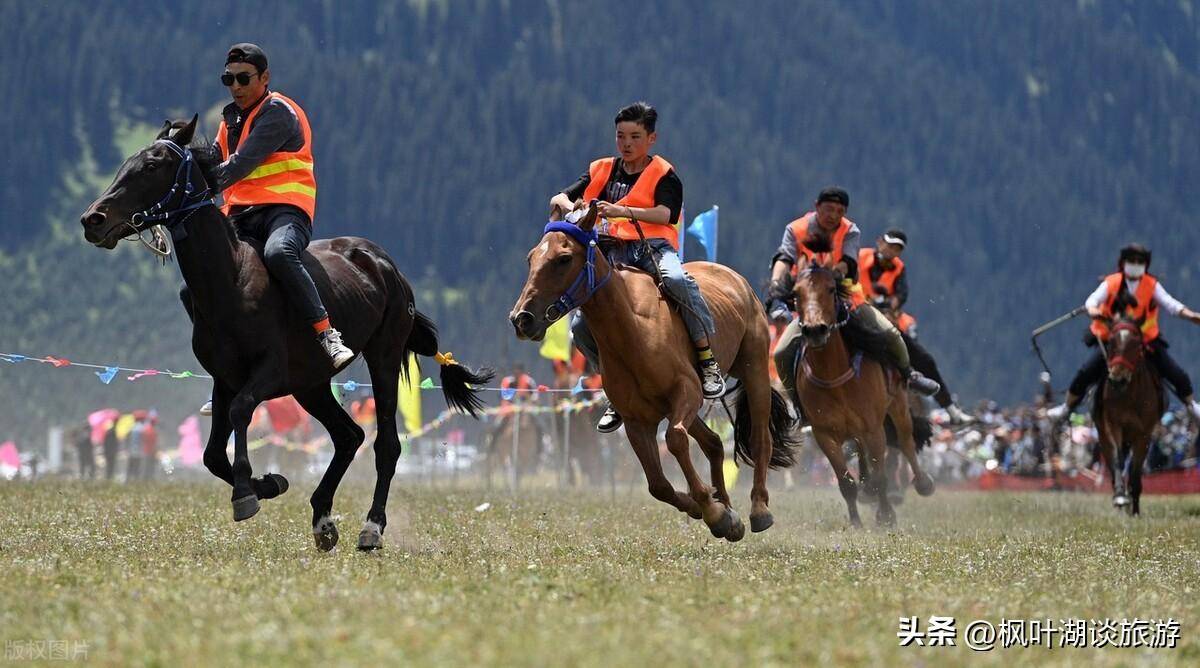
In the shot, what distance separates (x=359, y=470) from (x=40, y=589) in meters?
28.1

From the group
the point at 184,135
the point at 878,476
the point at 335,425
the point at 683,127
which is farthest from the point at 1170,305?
the point at 683,127

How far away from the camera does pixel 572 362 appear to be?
31125 mm

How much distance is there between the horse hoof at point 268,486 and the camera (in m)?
10.7

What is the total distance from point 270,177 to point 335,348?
4.36 ft

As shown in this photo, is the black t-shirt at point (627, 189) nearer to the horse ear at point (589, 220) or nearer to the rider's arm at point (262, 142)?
the horse ear at point (589, 220)

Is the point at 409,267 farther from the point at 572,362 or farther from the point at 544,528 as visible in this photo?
the point at 544,528

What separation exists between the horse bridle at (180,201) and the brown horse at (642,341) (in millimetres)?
2040

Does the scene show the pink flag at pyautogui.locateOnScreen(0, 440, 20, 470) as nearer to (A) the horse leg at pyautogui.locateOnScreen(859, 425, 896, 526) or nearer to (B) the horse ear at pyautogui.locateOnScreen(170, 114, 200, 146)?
(A) the horse leg at pyautogui.locateOnScreen(859, 425, 896, 526)

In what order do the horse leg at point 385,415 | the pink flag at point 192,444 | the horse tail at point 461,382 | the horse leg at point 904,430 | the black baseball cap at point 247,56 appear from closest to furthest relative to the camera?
the black baseball cap at point 247,56 → the horse leg at point 385,415 → the horse tail at point 461,382 → the horse leg at point 904,430 → the pink flag at point 192,444

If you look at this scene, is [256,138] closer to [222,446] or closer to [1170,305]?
[222,446]

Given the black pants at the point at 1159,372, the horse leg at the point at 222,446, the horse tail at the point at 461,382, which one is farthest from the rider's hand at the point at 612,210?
the black pants at the point at 1159,372

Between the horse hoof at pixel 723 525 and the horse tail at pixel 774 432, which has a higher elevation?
the horse tail at pixel 774 432

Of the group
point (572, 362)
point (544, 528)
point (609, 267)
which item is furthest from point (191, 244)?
point (572, 362)

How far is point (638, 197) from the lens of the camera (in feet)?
→ 39.9
